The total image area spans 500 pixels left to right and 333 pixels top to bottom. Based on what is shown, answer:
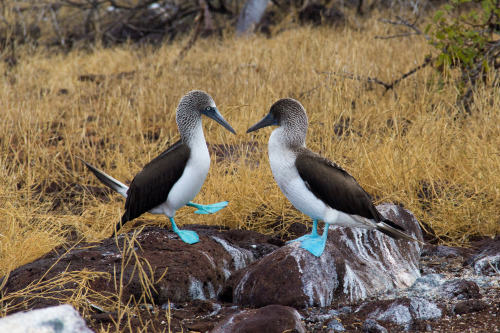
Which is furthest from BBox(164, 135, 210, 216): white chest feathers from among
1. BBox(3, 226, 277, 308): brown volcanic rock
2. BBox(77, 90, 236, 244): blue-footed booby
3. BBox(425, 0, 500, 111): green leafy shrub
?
BBox(425, 0, 500, 111): green leafy shrub

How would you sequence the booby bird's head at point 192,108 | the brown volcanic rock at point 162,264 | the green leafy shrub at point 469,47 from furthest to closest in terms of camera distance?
the green leafy shrub at point 469,47 < the booby bird's head at point 192,108 < the brown volcanic rock at point 162,264

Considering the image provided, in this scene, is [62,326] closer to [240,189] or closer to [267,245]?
[267,245]

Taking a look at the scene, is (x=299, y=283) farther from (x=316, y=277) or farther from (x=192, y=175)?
(x=192, y=175)

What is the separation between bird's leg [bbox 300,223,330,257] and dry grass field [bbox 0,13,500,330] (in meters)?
0.90

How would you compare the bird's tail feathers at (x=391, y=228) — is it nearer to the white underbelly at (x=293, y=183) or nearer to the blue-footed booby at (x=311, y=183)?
the blue-footed booby at (x=311, y=183)

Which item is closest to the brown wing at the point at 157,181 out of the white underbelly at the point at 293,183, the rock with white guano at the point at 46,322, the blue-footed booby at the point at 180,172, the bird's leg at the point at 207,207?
the blue-footed booby at the point at 180,172

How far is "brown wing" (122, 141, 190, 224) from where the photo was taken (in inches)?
133

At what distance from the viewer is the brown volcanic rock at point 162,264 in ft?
10.5

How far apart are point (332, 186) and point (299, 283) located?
1.79 feet

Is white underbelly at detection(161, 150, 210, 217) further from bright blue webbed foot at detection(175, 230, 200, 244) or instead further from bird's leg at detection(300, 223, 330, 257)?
bird's leg at detection(300, 223, 330, 257)

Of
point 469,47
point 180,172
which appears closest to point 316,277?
point 180,172

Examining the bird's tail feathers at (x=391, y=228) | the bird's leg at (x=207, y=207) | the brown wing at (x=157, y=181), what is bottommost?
the bird's leg at (x=207, y=207)

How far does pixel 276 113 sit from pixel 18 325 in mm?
2026

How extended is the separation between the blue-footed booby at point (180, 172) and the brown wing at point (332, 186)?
1.87 ft
